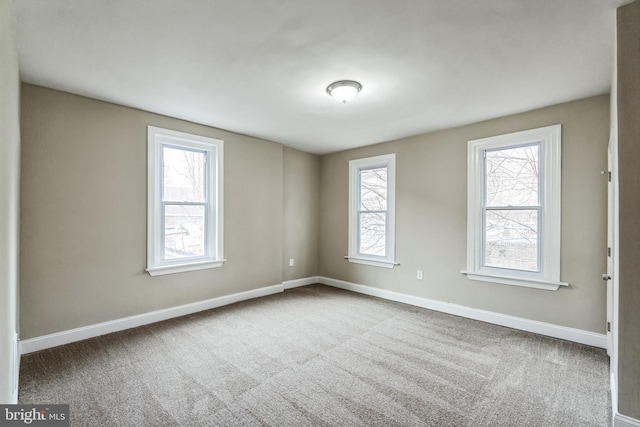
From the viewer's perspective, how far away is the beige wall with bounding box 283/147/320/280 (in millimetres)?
5266

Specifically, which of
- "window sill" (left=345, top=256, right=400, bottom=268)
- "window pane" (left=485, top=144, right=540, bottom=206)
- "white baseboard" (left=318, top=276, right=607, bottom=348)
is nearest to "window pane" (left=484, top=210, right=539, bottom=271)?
"window pane" (left=485, top=144, right=540, bottom=206)

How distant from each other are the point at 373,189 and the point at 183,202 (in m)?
2.86

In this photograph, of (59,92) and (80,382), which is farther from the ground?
(59,92)

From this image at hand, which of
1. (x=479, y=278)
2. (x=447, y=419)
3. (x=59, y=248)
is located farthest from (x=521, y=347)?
(x=59, y=248)

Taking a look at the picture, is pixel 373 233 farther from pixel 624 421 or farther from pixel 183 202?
pixel 624 421

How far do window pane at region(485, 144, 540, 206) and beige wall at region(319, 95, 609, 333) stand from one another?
0.87 ft

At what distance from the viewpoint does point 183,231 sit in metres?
3.92

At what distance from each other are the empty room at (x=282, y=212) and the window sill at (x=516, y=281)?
0.04 m

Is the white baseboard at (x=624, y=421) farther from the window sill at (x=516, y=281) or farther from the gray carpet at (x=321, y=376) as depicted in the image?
the window sill at (x=516, y=281)

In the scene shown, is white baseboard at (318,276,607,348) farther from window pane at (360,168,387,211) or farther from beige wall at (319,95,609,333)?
window pane at (360,168,387,211)

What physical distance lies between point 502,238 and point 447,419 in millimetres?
2423

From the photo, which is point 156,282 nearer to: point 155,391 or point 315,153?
point 155,391

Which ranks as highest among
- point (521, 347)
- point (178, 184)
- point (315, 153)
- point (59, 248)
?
point (315, 153)

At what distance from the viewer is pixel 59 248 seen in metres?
2.89
